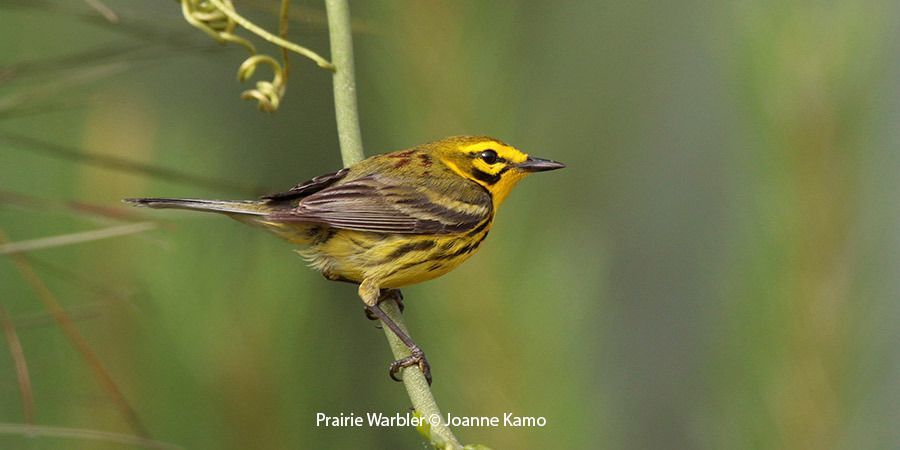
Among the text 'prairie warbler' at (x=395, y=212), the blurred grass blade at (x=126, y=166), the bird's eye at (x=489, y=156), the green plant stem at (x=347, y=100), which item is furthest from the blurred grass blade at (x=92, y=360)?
the bird's eye at (x=489, y=156)

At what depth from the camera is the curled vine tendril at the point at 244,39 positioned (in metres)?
1.45

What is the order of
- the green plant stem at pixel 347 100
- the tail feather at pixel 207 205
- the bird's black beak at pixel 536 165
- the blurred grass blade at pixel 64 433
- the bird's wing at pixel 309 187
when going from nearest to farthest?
1. the green plant stem at pixel 347 100
2. the blurred grass blade at pixel 64 433
3. the tail feather at pixel 207 205
4. the bird's wing at pixel 309 187
5. the bird's black beak at pixel 536 165

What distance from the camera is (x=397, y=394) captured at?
1.89 metres

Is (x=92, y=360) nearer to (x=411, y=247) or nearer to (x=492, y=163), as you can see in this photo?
(x=411, y=247)

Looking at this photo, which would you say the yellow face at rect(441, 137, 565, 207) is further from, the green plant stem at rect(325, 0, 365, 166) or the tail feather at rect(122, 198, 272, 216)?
the green plant stem at rect(325, 0, 365, 166)

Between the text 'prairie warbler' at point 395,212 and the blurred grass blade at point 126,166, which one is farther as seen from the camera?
the text 'prairie warbler' at point 395,212

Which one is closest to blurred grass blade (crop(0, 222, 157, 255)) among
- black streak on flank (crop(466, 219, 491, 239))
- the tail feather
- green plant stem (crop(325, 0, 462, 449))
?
the tail feather

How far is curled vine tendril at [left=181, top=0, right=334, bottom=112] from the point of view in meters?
1.45

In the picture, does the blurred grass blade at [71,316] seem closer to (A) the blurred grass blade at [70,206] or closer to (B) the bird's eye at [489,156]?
(A) the blurred grass blade at [70,206]

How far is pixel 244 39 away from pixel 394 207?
49cm

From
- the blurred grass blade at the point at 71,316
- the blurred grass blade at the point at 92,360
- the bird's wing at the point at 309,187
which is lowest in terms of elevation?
the blurred grass blade at the point at 92,360

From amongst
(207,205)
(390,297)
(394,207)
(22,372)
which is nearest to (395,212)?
(394,207)

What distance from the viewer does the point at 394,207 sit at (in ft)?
6.48

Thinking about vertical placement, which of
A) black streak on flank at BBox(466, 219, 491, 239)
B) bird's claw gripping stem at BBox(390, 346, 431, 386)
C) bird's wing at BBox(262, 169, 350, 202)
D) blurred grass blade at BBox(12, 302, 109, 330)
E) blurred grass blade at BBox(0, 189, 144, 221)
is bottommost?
bird's claw gripping stem at BBox(390, 346, 431, 386)
